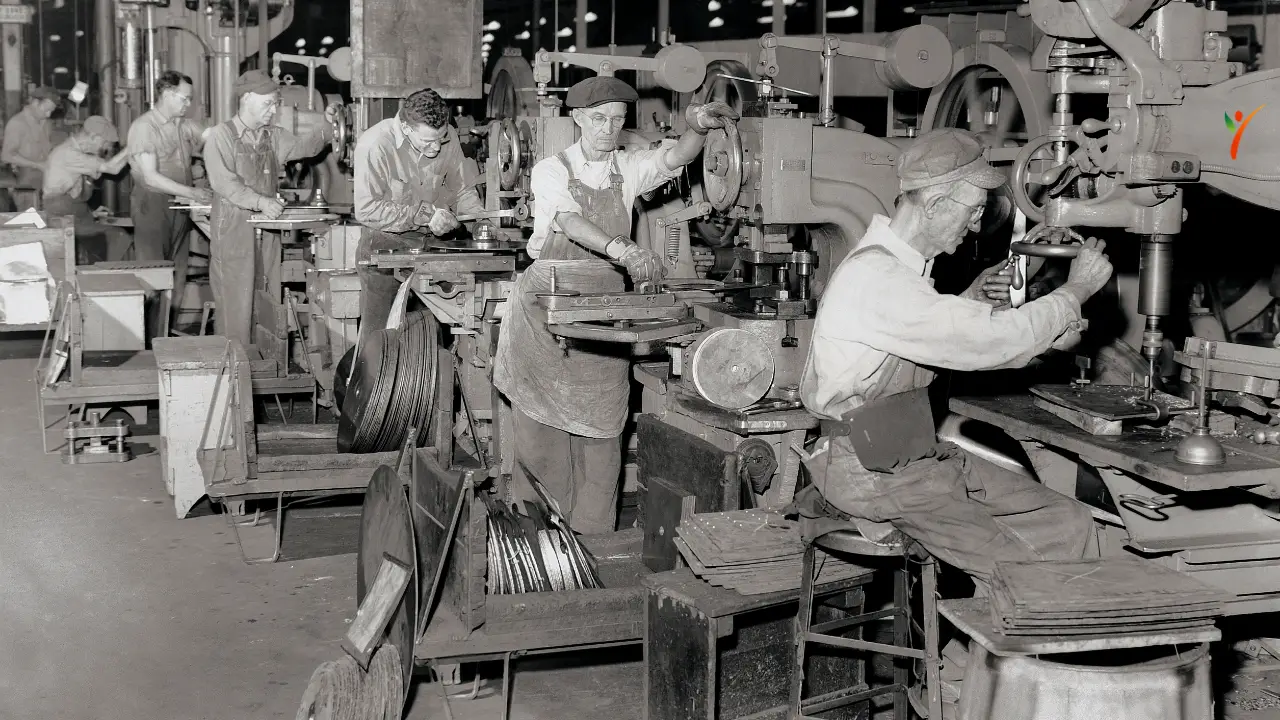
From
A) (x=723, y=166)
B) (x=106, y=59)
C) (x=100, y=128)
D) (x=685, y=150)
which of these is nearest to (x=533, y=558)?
(x=723, y=166)

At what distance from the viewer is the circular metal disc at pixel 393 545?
9.70ft

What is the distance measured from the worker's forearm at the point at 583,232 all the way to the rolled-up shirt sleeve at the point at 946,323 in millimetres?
1340

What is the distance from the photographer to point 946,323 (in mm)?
2436

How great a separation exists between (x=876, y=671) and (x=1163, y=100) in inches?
62.8

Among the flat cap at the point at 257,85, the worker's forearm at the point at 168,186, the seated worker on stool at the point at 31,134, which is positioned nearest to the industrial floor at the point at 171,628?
the flat cap at the point at 257,85

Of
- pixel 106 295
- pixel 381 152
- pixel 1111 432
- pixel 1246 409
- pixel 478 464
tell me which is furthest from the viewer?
pixel 106 295

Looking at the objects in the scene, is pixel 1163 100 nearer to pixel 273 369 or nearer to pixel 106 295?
pixel 273 369

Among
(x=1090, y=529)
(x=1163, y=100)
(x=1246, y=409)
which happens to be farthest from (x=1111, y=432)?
(x=1163, y=100)

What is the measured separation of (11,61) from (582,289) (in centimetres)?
1047

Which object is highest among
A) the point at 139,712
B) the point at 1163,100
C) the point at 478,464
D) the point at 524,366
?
the point at 1163,100

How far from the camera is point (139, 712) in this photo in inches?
126

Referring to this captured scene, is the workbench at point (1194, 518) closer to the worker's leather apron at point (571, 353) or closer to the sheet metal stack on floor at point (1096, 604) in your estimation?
the sheet metal stack on floor at point (1096, 604)

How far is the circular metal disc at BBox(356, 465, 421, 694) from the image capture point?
2957 mm

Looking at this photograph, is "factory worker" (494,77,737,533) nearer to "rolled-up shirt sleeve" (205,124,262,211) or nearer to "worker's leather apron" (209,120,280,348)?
"rolled-up shirt sleeve" (205,124,262,211)
